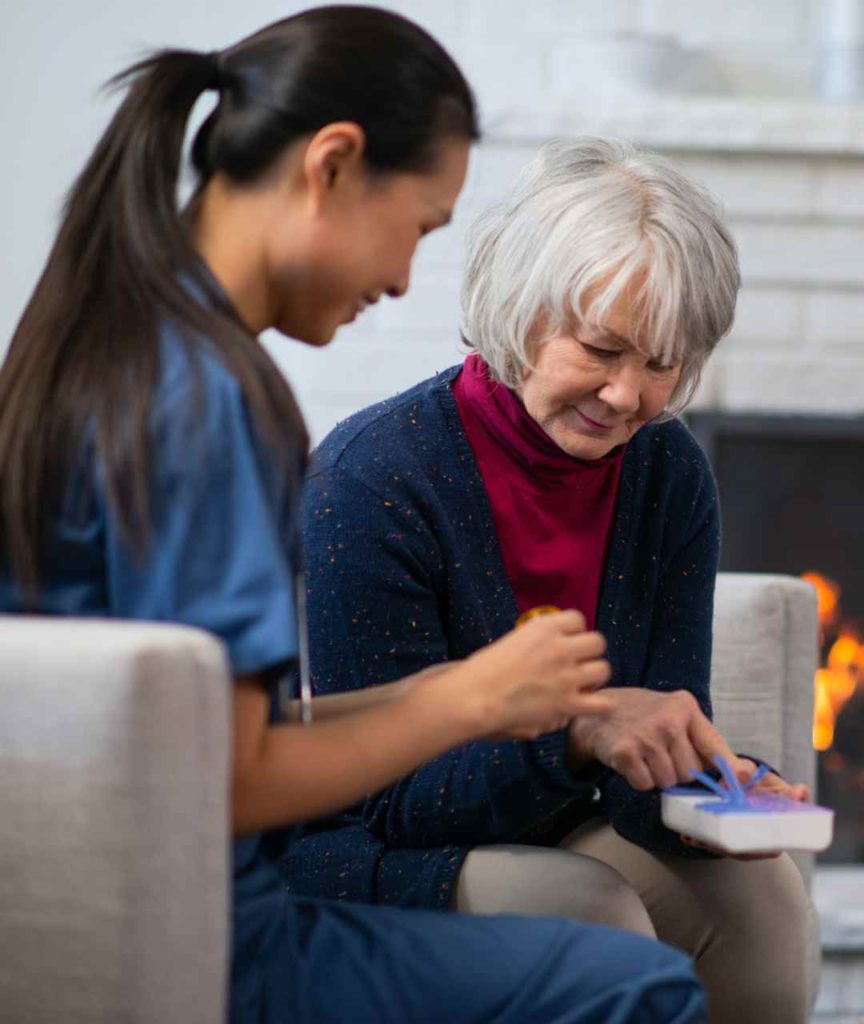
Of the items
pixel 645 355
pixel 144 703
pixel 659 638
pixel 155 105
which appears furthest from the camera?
pixel 659 638

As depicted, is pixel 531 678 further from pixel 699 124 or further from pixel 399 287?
pixel 699 124

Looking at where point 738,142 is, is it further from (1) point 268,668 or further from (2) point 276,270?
(1) point 268,668

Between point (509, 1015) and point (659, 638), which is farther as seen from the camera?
point (659, 638)

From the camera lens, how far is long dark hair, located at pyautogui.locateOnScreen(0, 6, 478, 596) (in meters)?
0.88

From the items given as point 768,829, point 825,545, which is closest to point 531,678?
point 768,829

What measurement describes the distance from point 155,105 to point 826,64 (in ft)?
5.21

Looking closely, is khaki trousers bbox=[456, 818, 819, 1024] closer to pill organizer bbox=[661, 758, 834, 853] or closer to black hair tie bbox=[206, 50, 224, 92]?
pill organizer bbox=[661, 758, 834, 853]

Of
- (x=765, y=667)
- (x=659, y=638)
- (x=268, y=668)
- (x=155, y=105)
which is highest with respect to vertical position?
(x=155, y=105)

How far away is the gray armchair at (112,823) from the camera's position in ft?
2.54

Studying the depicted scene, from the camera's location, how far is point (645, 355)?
1.29m

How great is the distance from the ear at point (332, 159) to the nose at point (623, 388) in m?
0.37

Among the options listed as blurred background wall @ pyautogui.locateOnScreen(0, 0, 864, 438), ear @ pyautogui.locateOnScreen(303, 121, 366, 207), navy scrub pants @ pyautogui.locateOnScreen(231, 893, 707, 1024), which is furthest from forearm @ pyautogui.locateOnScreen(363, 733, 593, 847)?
blurred background wall @ pyautogui.locateOnScreen(0, 0, 864, 438)

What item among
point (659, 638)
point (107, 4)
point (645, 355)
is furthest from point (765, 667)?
point (107, 4)

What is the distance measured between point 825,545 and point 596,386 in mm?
1294
